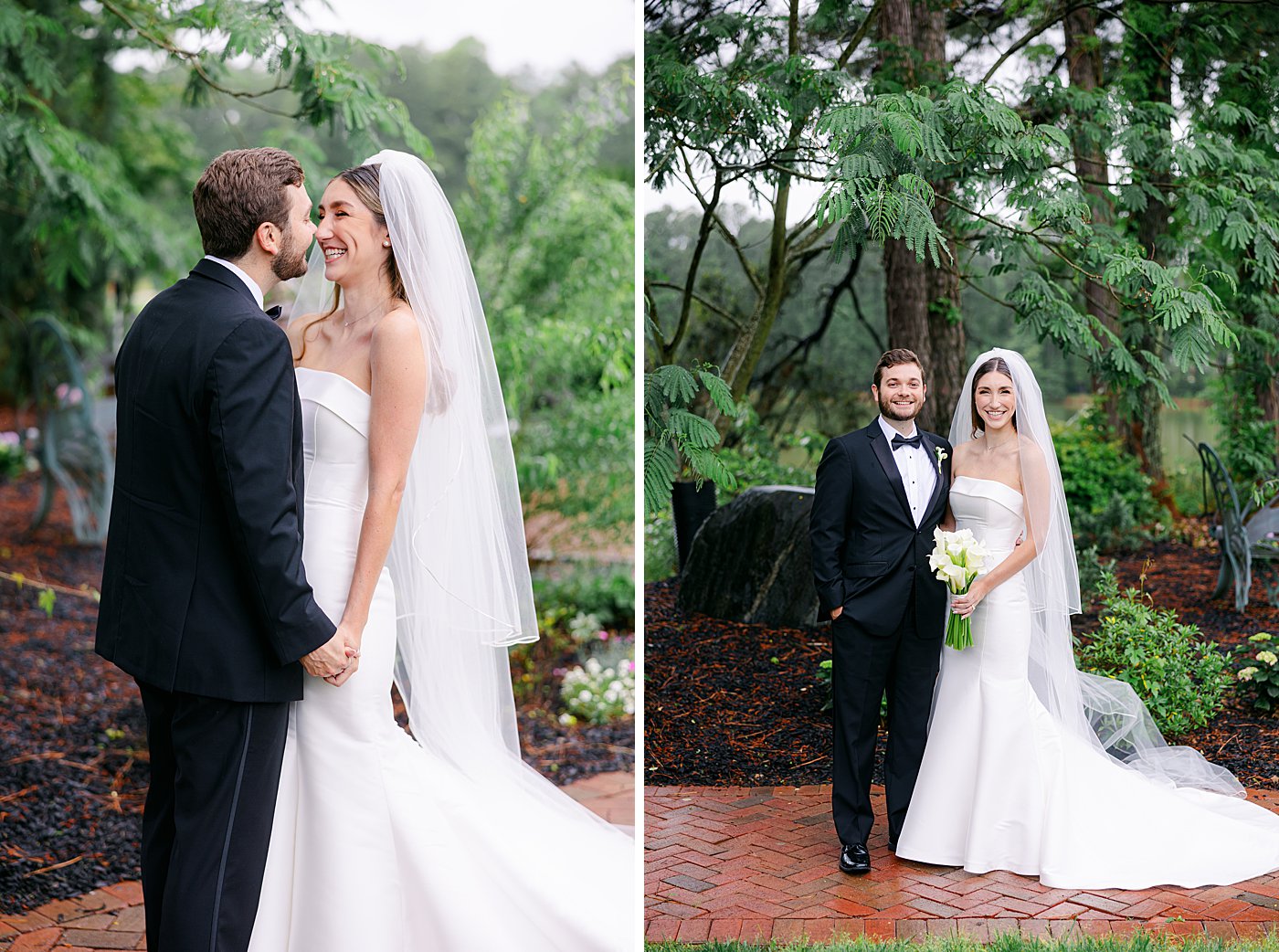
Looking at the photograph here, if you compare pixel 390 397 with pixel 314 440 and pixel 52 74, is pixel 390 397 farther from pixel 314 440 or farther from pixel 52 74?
pixel 52 74

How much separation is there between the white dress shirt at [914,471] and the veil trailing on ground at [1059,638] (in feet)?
1.09

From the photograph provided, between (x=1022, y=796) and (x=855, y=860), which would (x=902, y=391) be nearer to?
(x=1022, y=796)

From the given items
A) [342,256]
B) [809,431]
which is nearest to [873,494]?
[342,256]

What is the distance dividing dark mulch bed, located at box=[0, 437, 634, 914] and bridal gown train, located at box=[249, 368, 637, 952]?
1.77 meters

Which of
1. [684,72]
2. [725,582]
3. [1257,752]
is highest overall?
[684,72]

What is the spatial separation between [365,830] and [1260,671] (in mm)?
3599

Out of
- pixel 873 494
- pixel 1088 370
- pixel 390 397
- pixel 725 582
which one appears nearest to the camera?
pixel 390 397

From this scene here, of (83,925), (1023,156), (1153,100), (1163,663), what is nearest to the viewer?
(83,925)

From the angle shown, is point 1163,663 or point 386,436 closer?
point 386,436

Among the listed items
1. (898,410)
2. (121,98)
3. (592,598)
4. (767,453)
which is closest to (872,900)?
(898,410)

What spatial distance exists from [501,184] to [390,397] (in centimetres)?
568

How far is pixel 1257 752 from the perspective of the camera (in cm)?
457

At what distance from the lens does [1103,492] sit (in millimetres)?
6719

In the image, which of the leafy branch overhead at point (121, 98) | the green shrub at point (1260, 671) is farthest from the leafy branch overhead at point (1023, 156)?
the leafy branch overhead at point (121, 98)
